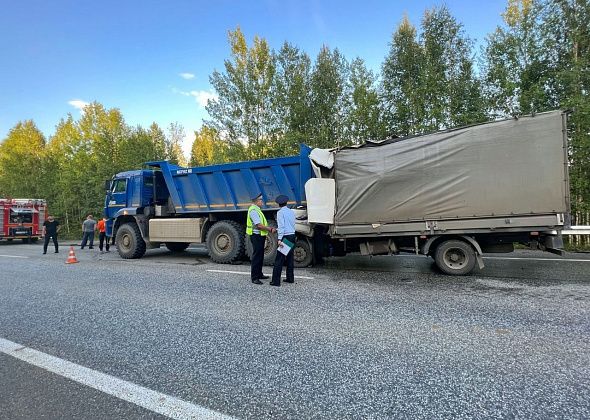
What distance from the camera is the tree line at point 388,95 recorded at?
12.9 metres

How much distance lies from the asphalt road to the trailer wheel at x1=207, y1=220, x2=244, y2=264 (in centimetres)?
243

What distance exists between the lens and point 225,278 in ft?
22.9

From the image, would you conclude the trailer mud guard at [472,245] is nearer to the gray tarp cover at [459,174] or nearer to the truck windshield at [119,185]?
the gray tarp cover at [459,174]

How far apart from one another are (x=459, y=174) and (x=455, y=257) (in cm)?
166

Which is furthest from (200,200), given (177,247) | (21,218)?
(21,218)

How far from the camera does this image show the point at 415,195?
6.79m

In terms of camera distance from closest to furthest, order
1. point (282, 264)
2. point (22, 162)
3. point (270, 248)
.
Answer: point (282, 264)
point (270, 248)
point (22, 162)

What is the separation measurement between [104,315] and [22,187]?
107 feet

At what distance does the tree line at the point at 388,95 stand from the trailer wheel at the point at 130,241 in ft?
30.4

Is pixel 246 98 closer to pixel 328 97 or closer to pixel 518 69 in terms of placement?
pixel 328 97

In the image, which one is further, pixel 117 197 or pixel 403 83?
pixel 403 83

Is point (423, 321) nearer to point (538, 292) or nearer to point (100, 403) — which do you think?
point (538, 292)

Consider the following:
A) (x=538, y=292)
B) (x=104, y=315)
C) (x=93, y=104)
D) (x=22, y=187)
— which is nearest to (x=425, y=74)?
(x=538, y=292)

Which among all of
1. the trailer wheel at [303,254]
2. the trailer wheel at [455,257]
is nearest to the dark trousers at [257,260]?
the trailer wheel at [303,254]
